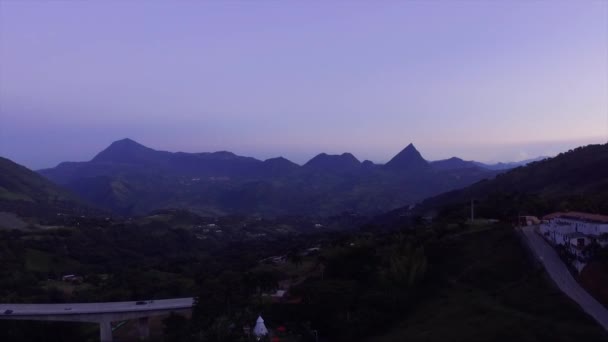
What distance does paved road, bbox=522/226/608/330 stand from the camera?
24578 millimetres

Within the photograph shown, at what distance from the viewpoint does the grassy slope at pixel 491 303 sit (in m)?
23.1

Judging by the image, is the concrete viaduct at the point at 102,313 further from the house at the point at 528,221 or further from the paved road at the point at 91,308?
the house at the point at 528,221

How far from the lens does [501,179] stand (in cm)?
11750

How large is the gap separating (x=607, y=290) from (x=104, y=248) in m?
82.1

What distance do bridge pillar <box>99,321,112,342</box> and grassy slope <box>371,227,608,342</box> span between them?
2033 cm

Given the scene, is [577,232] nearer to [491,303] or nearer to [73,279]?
[491,303]

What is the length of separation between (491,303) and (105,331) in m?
26.9

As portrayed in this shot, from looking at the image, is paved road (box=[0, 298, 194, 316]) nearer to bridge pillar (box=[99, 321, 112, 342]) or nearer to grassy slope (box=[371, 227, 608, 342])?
bridge pillar (box=[99, 321, 112, 342])

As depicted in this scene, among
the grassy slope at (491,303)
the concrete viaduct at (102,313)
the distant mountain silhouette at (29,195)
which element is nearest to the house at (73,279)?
the concrete viaduct at (102,313)

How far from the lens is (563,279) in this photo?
29.4 m

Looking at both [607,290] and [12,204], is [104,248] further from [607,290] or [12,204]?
[607,290]

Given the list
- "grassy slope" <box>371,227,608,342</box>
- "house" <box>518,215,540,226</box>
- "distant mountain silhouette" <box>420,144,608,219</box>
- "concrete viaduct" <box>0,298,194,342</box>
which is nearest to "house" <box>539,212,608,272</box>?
"grassy slope" <box>371,227,608,342</box>

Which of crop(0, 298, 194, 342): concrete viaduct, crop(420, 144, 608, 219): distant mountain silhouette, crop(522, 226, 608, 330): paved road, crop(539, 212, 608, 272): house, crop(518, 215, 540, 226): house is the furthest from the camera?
crop(420, 144, 608, 219): distant mountain silhouette

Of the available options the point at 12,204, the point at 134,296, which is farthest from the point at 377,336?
the point at 12,204
